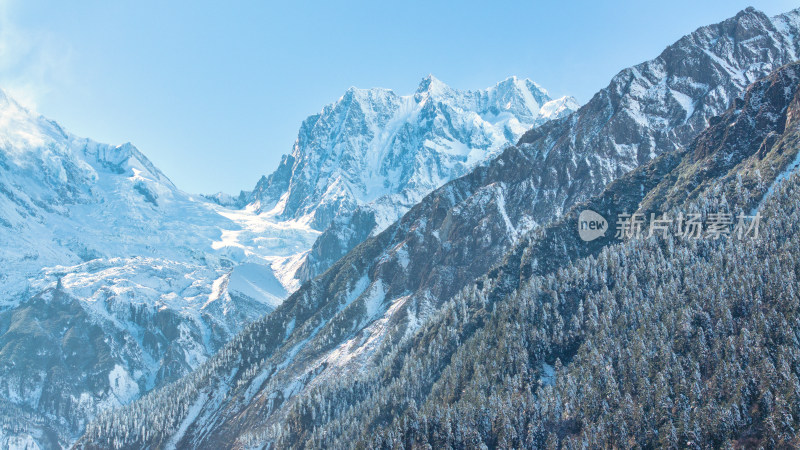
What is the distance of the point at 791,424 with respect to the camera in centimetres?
17200

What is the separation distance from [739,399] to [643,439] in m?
30.0

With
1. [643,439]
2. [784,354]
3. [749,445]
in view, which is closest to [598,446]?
[643,439]

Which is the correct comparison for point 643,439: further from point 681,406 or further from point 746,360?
point 746,360

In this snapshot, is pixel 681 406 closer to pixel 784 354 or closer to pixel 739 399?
pixel 739 399

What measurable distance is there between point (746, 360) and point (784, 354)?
37.8 feet

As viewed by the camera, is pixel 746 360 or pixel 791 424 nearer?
pixel 791 424

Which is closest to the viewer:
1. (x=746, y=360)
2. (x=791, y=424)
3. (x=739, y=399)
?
(x=791, y=424)

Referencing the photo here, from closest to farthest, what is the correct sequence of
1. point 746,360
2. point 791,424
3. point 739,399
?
point 791,424 < point 739,399 < point 746,360

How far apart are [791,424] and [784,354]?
26.2 metres

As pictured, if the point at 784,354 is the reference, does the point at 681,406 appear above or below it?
below

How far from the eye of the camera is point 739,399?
186 metres

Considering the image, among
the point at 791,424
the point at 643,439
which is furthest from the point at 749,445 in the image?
the point at 643,439

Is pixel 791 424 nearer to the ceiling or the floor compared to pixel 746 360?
nearer to the floor

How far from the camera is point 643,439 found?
637 feet
